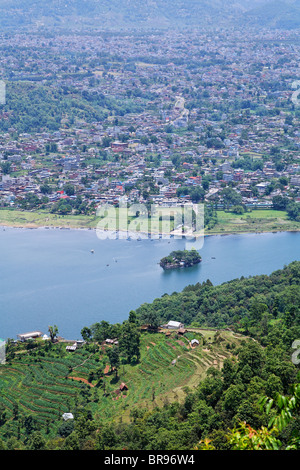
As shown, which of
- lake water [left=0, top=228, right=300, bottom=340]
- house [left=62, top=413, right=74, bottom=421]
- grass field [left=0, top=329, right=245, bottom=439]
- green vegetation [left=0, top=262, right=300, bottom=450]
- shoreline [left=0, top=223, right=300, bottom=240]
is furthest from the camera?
shoreline [left=0, top=223, right=300, bottom=240]

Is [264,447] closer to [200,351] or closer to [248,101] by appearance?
[200,351]

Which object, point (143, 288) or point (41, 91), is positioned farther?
point (41, 91)

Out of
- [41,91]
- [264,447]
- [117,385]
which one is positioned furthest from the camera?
[41,91]

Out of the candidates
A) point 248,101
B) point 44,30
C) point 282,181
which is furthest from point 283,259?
point 44,30

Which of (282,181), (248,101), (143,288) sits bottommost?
(143,288)

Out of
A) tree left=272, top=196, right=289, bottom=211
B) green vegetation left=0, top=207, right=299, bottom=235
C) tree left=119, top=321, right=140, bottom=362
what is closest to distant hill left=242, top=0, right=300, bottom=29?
tree left=272, top=196, right=289, bottom=211

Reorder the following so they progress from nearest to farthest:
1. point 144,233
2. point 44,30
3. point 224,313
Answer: point 224,313
point 144,233
point 44,30

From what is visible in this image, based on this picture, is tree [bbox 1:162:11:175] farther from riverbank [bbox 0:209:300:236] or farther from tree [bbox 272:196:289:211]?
tree [bbox 272:196:289:211]
